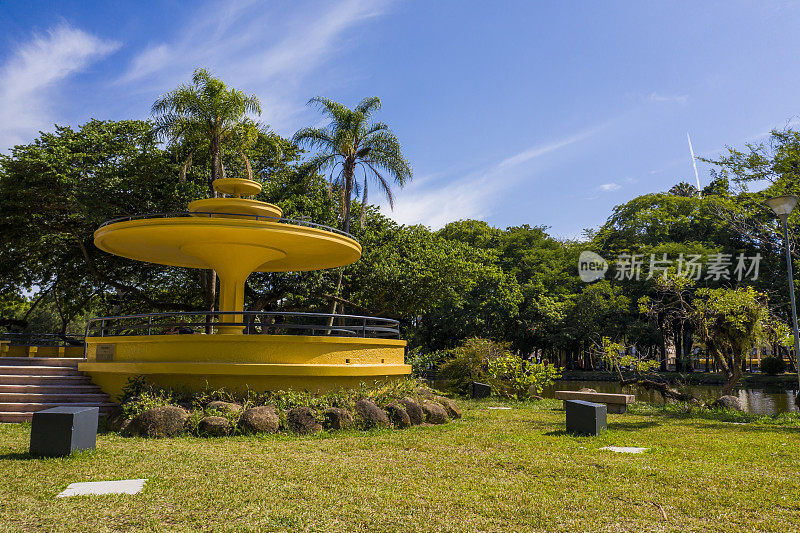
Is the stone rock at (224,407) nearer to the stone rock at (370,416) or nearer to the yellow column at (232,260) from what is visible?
the stone rock at (370,416)

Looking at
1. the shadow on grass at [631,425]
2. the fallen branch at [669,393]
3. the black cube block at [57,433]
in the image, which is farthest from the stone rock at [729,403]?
the black cube block at [57,433]

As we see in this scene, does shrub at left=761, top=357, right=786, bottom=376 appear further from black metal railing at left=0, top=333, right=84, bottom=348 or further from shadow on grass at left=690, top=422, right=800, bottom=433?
black metal railing at left=0, top=333, right=84, bottom=348

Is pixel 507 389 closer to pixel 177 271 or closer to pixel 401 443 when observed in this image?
pixel 401 443

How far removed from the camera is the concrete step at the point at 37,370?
15.7 m

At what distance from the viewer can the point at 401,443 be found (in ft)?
A: 35.7

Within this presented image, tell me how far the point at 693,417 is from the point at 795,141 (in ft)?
50.5

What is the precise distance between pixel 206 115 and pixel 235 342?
46.9 ft

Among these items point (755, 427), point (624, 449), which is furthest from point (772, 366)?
point (624, 449)

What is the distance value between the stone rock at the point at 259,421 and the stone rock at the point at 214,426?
312 millimetres

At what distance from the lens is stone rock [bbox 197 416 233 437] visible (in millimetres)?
11500

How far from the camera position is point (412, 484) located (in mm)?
7586

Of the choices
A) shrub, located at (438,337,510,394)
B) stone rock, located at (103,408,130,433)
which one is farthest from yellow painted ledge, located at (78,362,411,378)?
shrub, located at (438,337,510,394)

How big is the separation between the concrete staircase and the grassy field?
2196 mm

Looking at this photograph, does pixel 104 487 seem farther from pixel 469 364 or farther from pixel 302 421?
pixel 469 364
